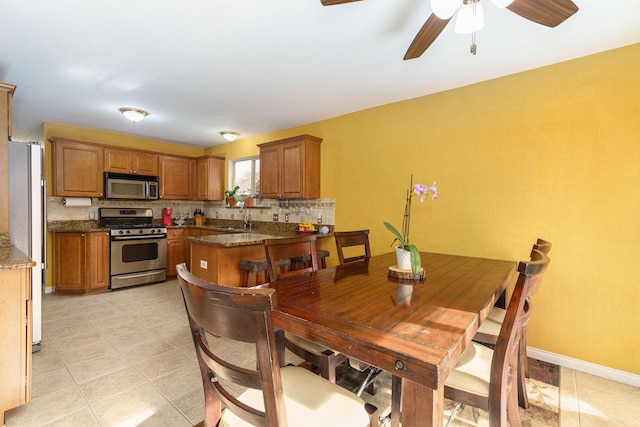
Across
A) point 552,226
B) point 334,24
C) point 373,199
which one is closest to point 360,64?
point 334,24

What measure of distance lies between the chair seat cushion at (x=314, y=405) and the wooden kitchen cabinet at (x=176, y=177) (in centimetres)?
493

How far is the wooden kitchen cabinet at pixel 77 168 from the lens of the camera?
4074mm

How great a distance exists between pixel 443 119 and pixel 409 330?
2.60 metres

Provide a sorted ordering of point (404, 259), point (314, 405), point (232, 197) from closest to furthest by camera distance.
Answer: point (314, 405), point (404, 259), point (232, 197)

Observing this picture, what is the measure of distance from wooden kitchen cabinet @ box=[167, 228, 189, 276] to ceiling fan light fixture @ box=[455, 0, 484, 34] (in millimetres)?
4794

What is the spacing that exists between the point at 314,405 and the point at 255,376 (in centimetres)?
40

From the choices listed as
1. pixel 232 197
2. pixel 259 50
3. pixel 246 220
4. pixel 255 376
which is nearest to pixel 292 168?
pixel 232 197

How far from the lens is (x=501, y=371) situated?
1.10 metres

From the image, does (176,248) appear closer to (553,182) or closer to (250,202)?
(250,202)

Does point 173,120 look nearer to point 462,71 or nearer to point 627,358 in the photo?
point 462,71

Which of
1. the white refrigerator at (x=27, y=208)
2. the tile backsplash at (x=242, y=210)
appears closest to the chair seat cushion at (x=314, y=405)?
the white refrigerator at (x=27, y=208)

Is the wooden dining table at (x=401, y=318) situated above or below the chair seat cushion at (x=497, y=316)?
above

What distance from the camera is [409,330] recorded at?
0.98m

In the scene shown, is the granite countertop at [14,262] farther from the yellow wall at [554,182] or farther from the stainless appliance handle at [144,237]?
the yellow wall at [554,182]
